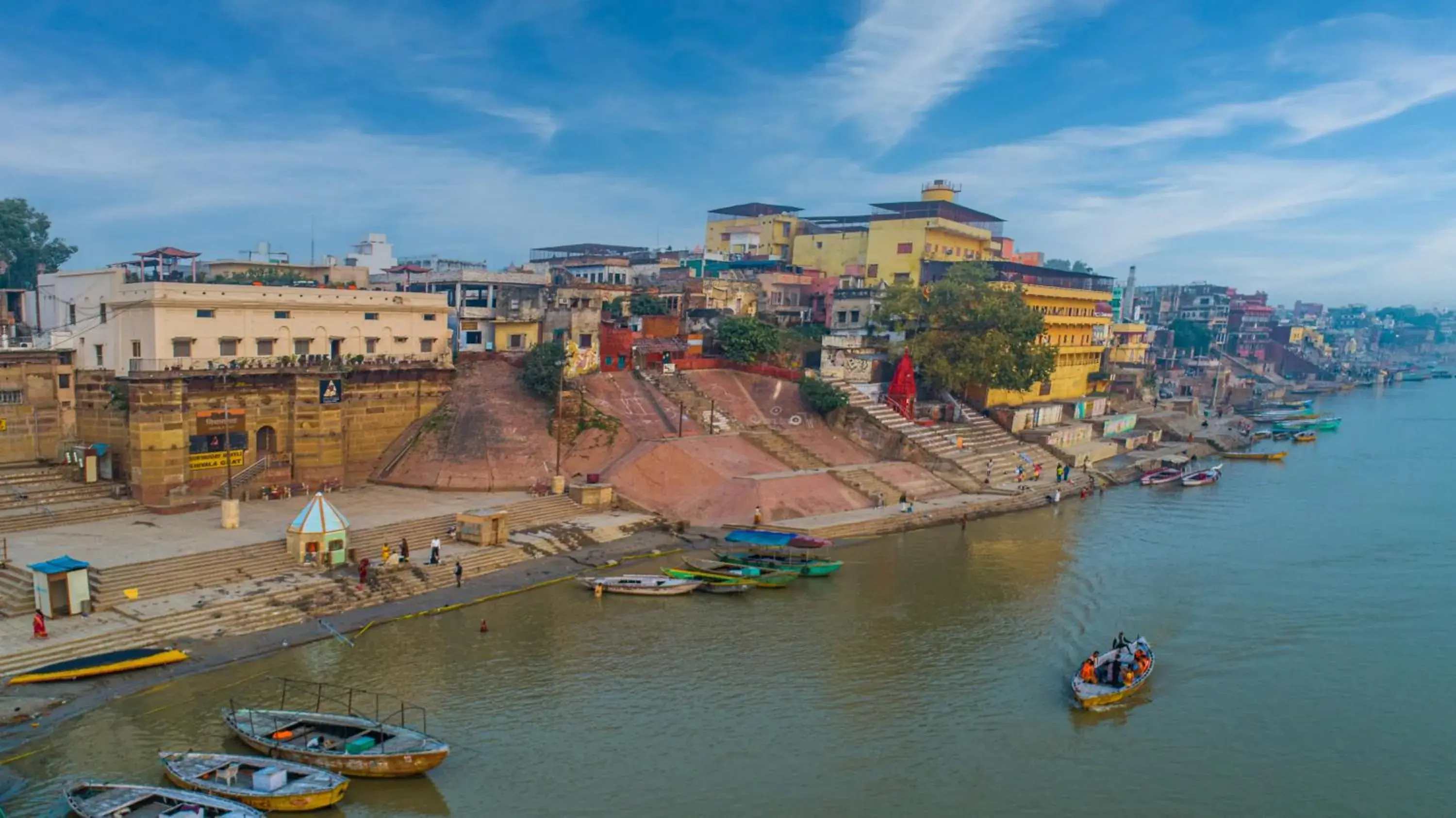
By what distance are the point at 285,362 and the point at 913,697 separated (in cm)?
2924

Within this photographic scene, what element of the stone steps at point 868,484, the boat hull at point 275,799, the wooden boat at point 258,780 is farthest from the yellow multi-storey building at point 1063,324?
the boat hull at point 275,799

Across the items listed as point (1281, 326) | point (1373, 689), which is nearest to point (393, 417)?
point (1373, 689)

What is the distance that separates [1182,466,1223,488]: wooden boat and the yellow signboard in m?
49.2

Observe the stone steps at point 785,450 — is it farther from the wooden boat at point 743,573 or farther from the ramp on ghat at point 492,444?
the wooden boat at point 743,573

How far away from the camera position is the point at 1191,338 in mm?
111312

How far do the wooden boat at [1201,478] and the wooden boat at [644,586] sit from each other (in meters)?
36.3

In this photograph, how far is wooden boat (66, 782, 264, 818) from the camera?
54.5 ft

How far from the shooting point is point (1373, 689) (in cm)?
2497

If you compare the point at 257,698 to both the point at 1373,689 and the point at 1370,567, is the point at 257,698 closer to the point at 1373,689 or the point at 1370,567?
the point at 1373,689

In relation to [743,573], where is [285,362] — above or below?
above

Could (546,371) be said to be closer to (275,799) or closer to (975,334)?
(975,334)

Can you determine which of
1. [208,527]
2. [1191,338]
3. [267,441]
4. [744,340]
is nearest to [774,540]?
[208,527]

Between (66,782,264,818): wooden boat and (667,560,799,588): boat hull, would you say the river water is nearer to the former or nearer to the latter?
(667,560,799,588): boat hull

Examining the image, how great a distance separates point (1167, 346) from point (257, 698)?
107938mm
